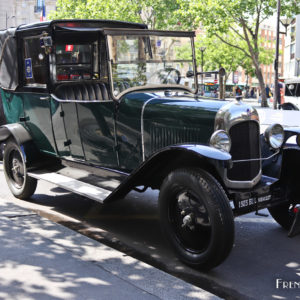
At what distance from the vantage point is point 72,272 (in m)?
3.82

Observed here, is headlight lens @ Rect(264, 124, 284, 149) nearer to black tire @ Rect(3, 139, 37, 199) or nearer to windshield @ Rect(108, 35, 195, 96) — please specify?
windshield @ Rect(108, 35, 195, 96)

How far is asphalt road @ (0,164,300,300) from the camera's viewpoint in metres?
4.03

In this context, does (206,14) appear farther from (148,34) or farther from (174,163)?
(174,163)

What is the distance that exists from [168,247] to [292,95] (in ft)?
51.6

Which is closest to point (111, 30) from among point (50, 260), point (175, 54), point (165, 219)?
point (175, 54)

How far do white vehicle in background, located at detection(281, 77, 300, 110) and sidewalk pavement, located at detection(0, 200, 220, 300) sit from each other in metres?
15.6

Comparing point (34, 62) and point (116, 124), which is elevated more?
point (34, 62)

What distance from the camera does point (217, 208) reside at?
3910mm

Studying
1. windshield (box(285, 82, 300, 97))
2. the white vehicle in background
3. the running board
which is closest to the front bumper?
the running board

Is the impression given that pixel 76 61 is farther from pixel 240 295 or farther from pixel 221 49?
pixel 221 49

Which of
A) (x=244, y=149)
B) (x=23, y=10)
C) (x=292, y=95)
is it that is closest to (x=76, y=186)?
(x=244, y=149)

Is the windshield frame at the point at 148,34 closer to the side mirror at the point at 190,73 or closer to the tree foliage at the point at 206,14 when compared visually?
the side mirror at the point at 190,73

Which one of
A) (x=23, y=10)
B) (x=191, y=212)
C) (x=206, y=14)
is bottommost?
(x=191, y=212)

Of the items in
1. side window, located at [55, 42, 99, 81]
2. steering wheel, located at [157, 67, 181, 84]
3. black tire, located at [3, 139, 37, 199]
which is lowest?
black tire, located at [3, 139, 37, 199]
